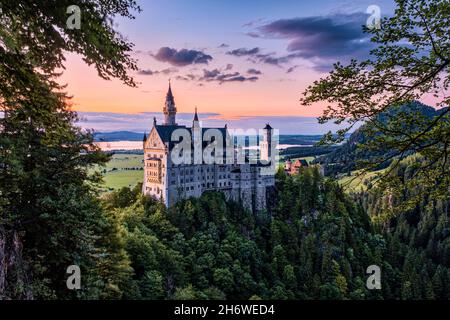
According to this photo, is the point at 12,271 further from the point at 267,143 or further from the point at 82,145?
the point at 267,143

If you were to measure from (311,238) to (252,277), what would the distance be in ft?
71.3

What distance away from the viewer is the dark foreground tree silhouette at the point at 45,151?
11.5 meters

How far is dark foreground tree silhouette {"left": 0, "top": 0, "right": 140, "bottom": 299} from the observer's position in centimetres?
1154

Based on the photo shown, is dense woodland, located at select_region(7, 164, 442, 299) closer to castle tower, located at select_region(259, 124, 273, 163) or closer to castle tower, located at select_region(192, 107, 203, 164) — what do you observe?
castle tower, located at select_region(259, 124, 273, 163)

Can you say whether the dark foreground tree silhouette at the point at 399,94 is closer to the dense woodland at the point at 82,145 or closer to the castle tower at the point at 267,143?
the dense woodland at the point at 82,145

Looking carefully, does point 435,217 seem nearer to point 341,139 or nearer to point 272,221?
point 272,221

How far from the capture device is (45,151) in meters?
20.4

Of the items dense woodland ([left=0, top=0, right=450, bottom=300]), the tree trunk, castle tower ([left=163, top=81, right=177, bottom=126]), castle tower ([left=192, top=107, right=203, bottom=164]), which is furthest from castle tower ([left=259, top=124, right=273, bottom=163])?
the tree trunk

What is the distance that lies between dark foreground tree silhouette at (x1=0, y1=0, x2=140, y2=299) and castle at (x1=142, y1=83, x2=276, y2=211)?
56.2 m

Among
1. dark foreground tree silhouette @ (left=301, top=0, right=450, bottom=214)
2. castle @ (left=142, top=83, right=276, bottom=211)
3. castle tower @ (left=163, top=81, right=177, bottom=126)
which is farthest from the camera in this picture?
castle tower @ (left=163, top=81, right=177, bottom=126)

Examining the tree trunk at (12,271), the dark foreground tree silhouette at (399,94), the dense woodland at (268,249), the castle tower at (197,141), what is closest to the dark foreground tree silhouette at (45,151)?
the tree trunk at (12,271)

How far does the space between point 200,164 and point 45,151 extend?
67.2 m

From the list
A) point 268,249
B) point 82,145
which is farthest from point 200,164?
point 82,145

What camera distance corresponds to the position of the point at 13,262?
15609mm
